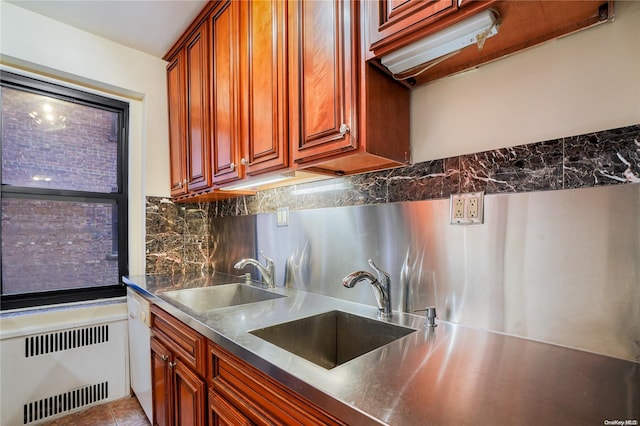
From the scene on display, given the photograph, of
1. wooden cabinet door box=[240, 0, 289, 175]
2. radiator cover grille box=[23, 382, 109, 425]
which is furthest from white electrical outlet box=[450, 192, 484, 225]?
radiator cover grille box=[23, 382, 109, 425]

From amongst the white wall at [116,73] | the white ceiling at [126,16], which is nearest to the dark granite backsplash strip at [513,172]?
the white ceiling at [126,16]

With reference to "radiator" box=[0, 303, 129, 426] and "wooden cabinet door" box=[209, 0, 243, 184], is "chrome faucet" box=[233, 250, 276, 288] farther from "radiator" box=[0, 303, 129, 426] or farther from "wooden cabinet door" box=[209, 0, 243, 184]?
"radiator" box=[0, 303, 129, 426]

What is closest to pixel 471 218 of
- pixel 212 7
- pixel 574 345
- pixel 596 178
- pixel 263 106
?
pixel 596 178

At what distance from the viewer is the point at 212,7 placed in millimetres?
1822

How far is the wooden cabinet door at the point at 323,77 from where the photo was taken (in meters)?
1.04

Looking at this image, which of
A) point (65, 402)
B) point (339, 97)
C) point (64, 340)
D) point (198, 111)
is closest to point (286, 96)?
point (339, 97)

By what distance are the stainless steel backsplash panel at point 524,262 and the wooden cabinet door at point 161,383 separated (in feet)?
3.30

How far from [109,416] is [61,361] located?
48cm

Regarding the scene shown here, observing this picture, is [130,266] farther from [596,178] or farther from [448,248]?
[596,178]

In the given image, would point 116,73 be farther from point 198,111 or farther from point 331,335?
point 331,335

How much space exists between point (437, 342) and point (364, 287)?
1.51 ft

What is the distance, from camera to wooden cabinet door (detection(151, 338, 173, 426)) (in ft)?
4.98

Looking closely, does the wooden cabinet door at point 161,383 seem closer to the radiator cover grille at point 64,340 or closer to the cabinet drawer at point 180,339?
the cabinet drawer at point 180,339

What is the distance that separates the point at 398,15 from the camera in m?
0.90
